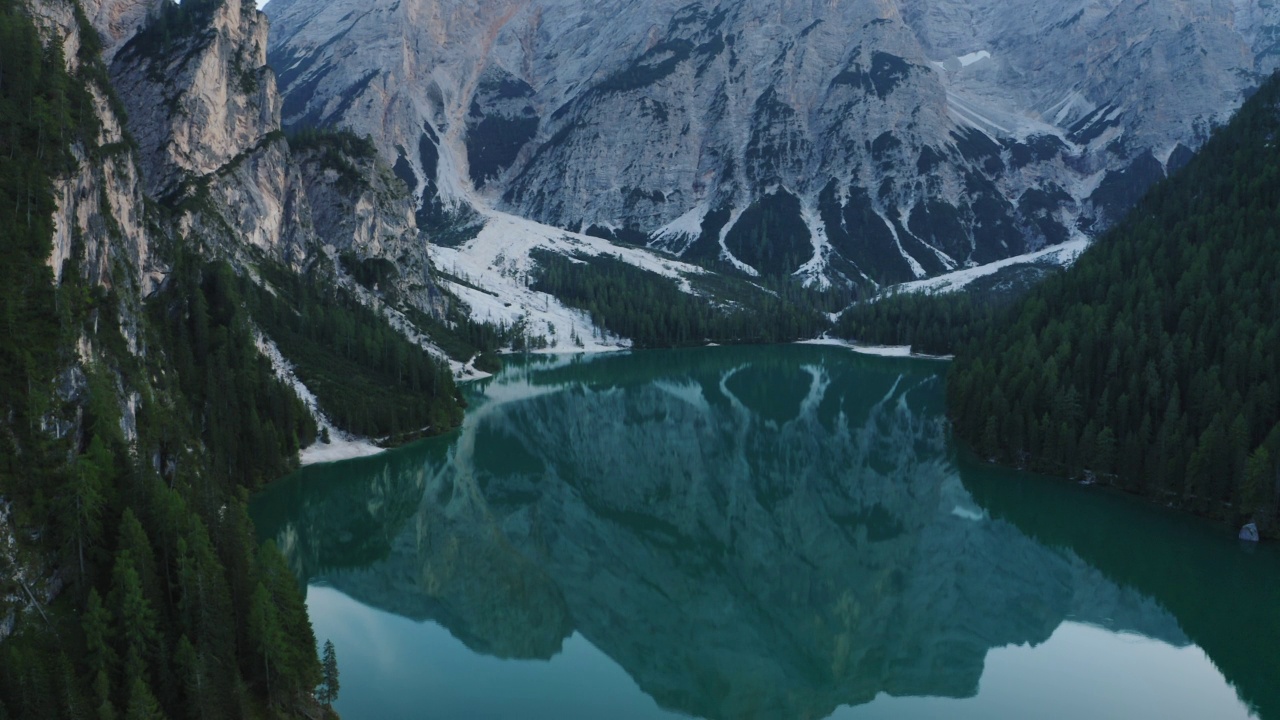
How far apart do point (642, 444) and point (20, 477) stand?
231 feet

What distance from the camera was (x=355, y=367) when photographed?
113312mm

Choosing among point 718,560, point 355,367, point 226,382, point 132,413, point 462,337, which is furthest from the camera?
point 462,337

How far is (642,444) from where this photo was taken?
330ft

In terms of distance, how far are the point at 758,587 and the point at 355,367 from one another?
3028 inches

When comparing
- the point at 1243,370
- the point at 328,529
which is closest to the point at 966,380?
the point at 1243,370

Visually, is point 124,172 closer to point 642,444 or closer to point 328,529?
point 328,529

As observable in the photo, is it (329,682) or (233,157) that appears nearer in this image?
(329,682)

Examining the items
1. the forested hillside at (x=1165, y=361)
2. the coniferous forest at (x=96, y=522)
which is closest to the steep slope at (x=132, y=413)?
the coniferous forest at (x=96, y=522)

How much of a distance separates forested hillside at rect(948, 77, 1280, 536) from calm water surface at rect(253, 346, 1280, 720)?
378cm

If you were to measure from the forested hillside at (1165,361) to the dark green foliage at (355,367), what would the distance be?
2528 inches

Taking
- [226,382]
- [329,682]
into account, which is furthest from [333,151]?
[329,682]

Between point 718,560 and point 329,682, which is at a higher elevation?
point 329,682

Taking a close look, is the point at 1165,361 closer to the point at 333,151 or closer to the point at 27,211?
the point at 27,211

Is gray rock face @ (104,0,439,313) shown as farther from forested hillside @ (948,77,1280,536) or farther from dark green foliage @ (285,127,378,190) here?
forested hillside @ (948,77,1280,536)
